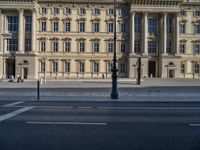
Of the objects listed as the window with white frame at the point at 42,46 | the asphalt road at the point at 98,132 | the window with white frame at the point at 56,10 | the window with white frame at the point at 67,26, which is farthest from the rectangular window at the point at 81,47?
the asphalt road at the point at 98,132

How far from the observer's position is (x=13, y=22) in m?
65.9

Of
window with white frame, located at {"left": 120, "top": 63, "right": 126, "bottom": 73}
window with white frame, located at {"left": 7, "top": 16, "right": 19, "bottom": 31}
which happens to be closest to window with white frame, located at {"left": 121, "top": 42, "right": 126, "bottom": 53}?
window with white frame, located at {"left": 120, "top": 63, "right": 126, "bottom": 73}

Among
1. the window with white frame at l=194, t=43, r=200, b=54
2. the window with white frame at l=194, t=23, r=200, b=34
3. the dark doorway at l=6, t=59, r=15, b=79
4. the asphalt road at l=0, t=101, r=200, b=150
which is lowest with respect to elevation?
the asphalt road at l=0, t=101, r=200, b=150

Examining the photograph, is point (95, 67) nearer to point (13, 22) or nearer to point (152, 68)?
point (152, 68)

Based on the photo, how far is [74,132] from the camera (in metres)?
8.44

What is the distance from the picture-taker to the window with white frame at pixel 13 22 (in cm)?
6575

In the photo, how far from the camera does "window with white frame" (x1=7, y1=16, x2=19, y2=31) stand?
65.8 m

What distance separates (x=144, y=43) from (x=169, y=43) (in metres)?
6.77

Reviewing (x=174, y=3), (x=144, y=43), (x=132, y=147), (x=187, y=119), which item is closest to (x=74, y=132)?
(x=132, y=147)

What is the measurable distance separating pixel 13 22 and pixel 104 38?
2303 cm

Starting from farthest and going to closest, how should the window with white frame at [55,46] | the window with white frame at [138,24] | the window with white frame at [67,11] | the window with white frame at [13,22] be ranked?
the window with white frame at [138,24]
the window with white frame at [55,46]
the window with white frame at [67,11]
the window with white frame at [13,22]

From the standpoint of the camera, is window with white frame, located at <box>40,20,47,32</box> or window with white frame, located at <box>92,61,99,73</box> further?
window with white frame, located at <box>92,61,99,73</box>

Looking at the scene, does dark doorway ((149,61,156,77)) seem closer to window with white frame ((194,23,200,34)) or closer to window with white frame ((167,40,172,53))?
window with white frame ((167,40,172,53))

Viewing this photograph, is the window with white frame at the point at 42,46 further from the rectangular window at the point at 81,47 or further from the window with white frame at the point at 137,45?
the window with white frame at the point at 137,45
